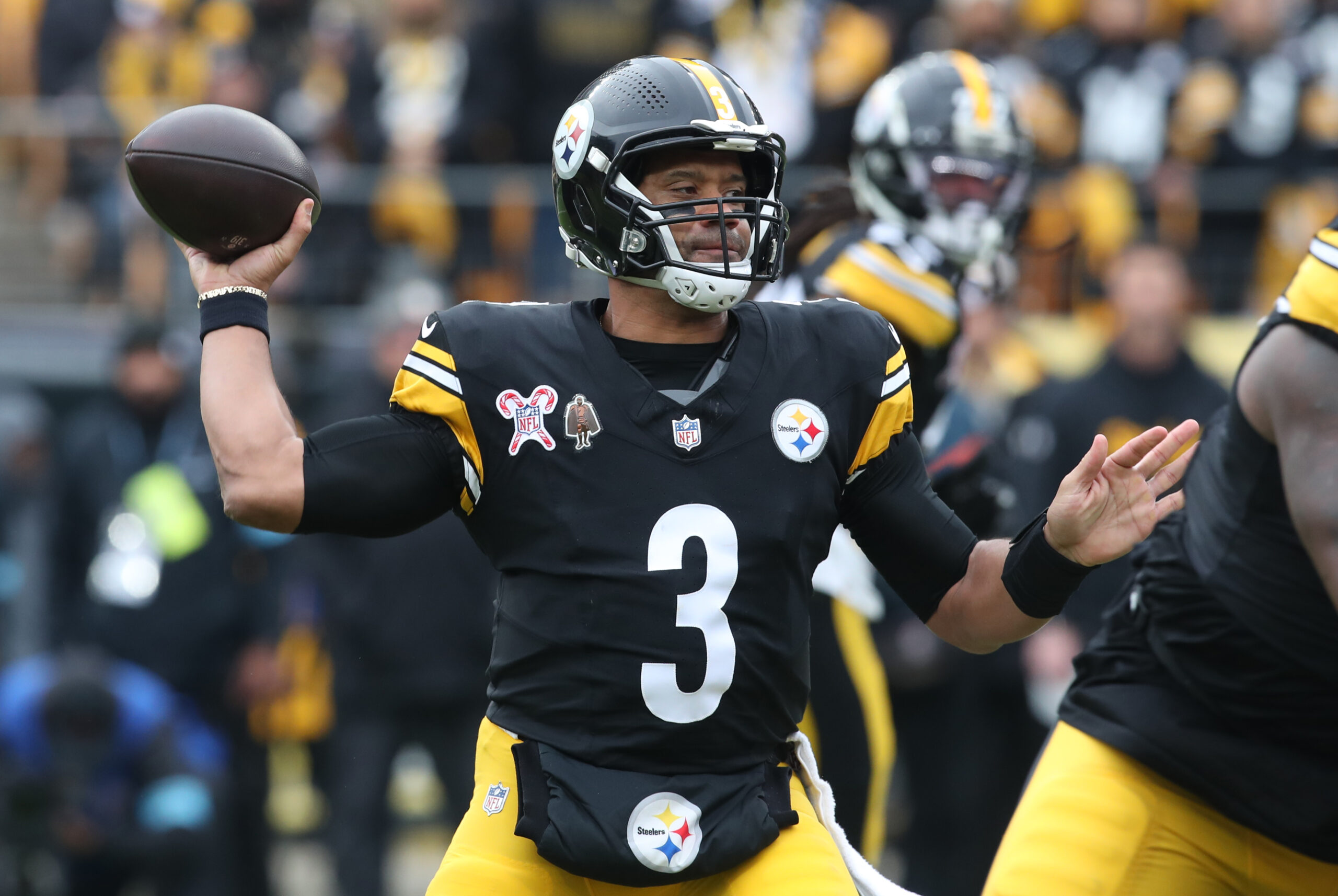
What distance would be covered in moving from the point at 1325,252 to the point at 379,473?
171cm

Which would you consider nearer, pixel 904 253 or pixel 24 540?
pixel 904 253

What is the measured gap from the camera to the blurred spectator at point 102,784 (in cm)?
636

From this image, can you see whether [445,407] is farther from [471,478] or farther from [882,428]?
[882,428]

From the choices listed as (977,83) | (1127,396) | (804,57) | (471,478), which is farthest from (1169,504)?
(804,57)

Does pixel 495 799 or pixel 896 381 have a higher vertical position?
pixel 896 381

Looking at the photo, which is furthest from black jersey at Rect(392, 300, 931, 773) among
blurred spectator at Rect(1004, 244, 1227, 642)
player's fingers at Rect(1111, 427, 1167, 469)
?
blurred spectator at Rect(1004, 244, 1227, 642)

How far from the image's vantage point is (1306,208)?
8.67m

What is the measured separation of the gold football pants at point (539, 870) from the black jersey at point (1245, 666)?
852 millimetres

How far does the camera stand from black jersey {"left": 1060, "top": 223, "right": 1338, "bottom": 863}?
3348 mm

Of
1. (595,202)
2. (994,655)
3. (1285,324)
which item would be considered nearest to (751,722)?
(595,202)

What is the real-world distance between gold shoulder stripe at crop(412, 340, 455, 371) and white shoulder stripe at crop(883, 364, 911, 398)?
0.79 metres

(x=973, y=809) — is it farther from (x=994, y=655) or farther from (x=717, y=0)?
(x=717, y=0)

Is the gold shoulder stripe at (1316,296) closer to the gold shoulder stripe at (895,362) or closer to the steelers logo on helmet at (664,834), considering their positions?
the gold shoulder stripe at (895,362)

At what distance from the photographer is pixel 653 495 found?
301cm
